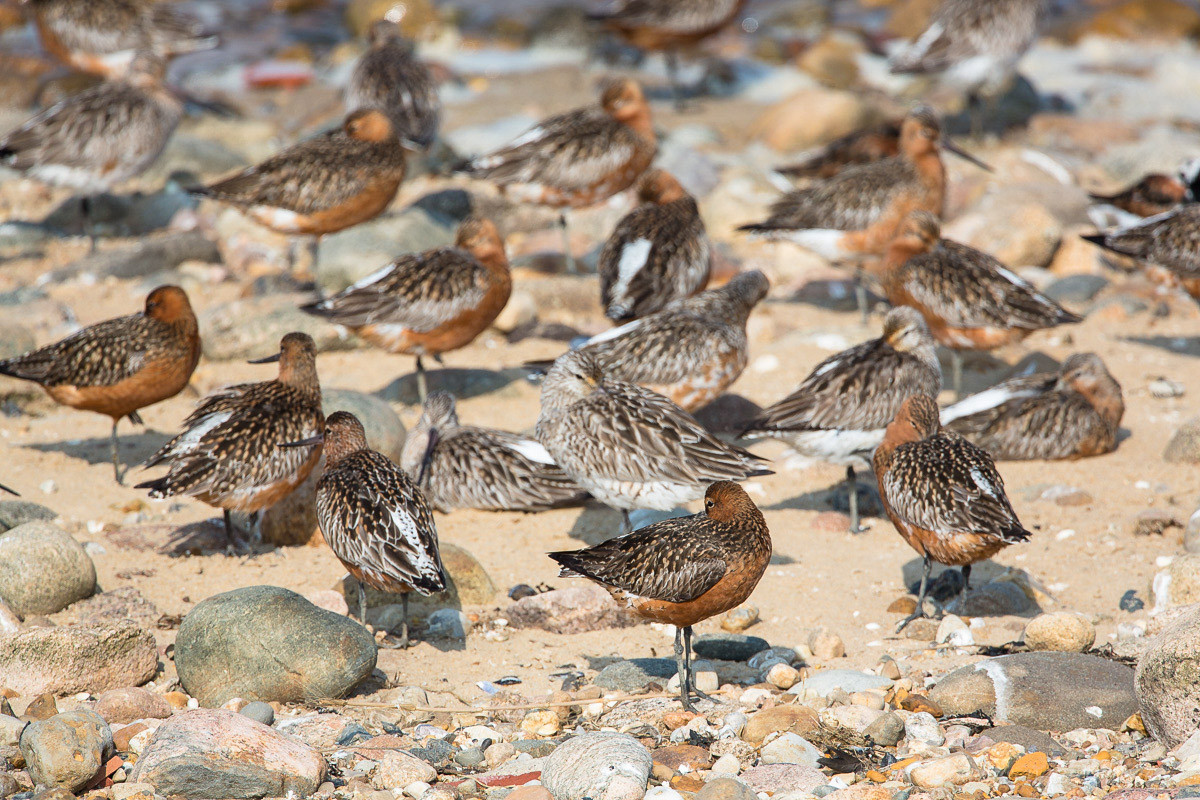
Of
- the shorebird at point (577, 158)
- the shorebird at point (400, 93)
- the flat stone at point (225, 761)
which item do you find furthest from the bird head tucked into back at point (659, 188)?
the flat stone at point (225, 761)

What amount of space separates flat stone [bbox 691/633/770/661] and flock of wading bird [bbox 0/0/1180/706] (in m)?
0.71

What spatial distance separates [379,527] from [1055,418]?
506cm

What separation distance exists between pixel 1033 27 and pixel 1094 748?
1260 centimetres

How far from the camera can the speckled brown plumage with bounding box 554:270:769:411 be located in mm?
8656

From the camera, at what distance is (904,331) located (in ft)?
27.6

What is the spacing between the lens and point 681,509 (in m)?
8.59

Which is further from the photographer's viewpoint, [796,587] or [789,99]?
[789,99]

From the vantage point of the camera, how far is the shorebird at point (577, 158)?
38.7 feet

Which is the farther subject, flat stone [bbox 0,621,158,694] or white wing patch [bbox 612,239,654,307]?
white wing patch [bbox 612,239,654,307]

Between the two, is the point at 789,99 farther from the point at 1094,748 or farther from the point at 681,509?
the point at 1094,748

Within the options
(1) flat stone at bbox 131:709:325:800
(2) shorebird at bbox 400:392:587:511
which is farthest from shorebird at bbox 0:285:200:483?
(1) flat stone at bbox 131:709:325:800

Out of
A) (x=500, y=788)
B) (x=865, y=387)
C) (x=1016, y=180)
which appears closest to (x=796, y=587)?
(x=865, y=387)

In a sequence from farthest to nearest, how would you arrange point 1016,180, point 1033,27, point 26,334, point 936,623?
1. point 1033,27
2. point 1016,180
3. point 26,334
4. point 936,623

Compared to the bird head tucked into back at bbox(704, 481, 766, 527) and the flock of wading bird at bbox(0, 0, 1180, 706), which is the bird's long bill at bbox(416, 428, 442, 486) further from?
the bird head tucked into back at bbox(704, 481, 766, 527)
